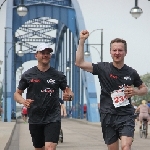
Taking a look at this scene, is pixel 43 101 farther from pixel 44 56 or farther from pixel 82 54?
pixel 82 54

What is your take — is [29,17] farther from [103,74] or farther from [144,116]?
[103,74]

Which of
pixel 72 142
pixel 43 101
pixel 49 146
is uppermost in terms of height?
pixel 43 101

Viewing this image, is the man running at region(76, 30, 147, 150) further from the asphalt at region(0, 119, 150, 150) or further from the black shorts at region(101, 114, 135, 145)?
the asphalt at region(0, 119, 150, 150)

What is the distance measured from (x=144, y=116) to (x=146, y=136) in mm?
757

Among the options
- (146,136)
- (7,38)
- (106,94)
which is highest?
(7,38)

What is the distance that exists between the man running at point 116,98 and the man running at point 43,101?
0.77m

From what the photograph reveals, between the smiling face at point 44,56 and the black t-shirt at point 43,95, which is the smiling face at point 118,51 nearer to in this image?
the smiling face at point 44,56

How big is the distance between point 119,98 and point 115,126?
37cm

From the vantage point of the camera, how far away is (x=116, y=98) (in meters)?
7.57

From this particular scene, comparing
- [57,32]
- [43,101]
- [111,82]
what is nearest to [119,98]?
[111,82]

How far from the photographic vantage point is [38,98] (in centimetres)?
827

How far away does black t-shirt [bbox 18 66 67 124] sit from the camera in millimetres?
8258

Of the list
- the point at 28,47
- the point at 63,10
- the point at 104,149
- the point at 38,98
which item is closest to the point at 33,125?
the point at 38,98

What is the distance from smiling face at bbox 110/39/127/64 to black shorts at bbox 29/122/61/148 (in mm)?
1289
